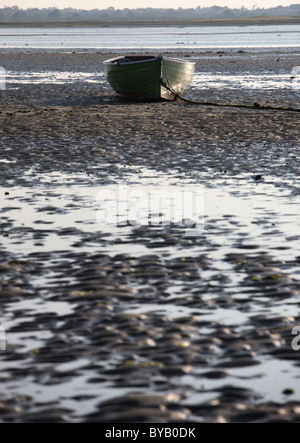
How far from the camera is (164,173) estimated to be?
15.9 meters

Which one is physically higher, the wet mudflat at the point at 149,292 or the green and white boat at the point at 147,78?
the green and white boat at the point at 147,78

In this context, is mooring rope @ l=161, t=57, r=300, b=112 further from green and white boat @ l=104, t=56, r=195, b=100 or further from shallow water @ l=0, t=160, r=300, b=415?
shallow water @ l=0, t=160, r=300, b=415

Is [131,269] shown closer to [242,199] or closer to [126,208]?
[126,208]

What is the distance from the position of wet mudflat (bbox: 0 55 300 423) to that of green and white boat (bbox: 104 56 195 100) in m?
13.8

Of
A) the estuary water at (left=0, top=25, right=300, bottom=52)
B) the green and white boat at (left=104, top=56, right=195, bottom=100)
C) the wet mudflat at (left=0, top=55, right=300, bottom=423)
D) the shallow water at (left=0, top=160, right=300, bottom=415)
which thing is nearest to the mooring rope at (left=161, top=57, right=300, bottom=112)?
the green and white boat at (left=104, top=56, right=195, bottom=100)

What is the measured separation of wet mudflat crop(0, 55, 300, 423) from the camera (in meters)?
6.13

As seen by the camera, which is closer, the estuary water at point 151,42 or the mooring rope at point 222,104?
the mooring rope at point 222,104

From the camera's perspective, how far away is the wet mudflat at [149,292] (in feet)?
20.1

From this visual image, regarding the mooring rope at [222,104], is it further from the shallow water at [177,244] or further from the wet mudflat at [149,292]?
the shallow water at [177,244]

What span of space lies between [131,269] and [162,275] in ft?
1.42

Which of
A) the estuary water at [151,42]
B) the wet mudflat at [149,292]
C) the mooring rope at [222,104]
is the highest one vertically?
the estuary water at [151,42]

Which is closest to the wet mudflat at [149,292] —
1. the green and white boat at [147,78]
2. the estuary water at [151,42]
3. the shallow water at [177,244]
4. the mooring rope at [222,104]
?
the shallow water at [177,244]

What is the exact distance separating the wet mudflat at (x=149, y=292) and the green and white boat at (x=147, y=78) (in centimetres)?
1377
